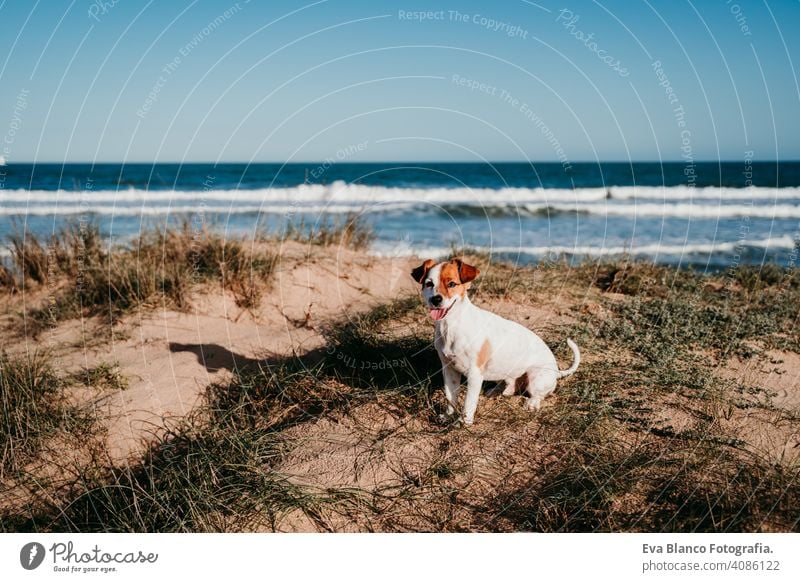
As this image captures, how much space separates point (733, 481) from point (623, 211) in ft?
75.1

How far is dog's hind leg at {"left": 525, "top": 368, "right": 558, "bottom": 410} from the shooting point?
4.58 meters

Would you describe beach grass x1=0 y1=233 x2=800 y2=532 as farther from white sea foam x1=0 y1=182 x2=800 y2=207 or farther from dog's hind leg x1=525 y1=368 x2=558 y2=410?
white sea foam x1=0 y1=182 x2=800 y2=207

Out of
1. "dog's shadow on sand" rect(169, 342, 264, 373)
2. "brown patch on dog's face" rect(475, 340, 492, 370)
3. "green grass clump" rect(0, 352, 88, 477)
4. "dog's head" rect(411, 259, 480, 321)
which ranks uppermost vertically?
"dog's head" rect(411, 259, 480, 321)

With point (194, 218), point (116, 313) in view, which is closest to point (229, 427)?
point (116, 313)

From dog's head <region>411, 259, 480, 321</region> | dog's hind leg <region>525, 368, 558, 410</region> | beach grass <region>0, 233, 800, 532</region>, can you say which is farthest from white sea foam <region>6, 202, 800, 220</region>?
dog's head <region>411, 259, 480, 321</region>

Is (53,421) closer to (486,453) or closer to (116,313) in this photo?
(116,313)

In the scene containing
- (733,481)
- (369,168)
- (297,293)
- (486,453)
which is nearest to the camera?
(733,481)

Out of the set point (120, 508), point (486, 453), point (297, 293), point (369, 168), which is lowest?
point (120, 508)

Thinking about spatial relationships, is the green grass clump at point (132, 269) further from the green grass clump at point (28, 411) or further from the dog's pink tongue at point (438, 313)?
the dog's pink tongue at point (438, 313)

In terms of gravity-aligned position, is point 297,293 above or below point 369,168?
below
